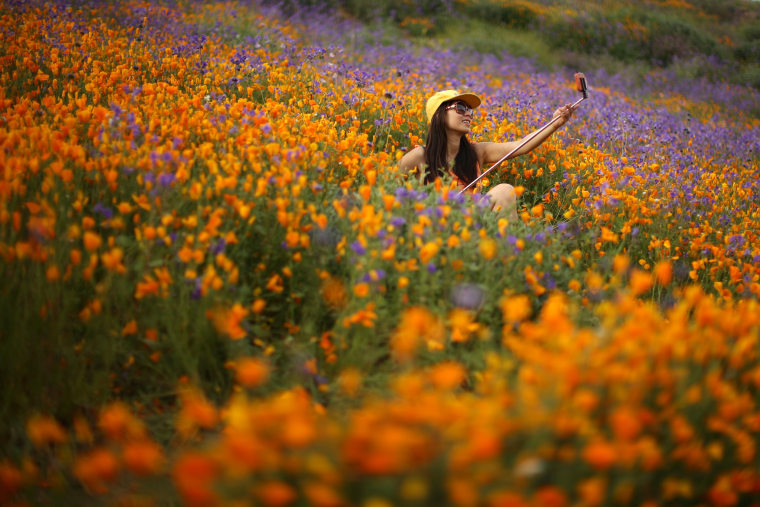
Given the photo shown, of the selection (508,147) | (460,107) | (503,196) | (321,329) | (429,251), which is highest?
(460,107)

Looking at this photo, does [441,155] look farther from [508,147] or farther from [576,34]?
[576,34]

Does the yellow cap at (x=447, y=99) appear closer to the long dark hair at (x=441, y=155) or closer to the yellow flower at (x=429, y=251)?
the long dark hair at (x=441, y=155)

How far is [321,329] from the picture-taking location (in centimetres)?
250

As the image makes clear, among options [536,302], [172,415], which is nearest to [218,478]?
[172,415]

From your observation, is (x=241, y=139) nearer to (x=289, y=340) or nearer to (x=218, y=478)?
(x=289, y=340)

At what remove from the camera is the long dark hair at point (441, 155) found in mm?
4320

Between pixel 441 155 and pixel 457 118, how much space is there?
315 millimetres

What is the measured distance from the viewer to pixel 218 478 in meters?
1.01

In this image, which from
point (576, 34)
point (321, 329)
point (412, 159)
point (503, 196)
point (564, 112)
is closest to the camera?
point (321, 329)

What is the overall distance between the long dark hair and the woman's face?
0.06m

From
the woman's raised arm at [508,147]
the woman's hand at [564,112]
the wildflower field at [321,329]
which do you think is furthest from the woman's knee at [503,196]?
the woman's hand at [564,112]

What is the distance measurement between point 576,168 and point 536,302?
2722 mm

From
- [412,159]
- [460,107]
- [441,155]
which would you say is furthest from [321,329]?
[460,107]

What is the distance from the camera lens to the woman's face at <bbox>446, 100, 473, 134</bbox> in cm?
428
